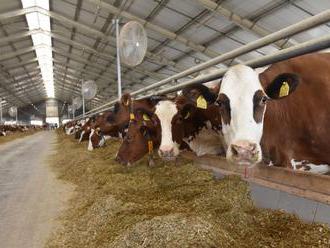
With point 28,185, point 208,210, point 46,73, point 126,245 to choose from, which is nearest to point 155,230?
point 126,245

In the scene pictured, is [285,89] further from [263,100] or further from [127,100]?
[127,100]

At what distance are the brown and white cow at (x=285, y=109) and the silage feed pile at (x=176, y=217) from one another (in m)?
0.51

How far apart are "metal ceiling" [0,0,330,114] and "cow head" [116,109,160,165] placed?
6.37 metres

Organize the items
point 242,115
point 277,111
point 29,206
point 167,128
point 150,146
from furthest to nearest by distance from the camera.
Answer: point 150,146, point 167,128, point 29,206, point 277,111, point 242,115

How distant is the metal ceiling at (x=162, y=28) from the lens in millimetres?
12125

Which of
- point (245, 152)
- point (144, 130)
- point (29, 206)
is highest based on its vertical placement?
point (144, 130)

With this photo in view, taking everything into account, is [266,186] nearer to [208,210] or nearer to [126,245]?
[208,210]

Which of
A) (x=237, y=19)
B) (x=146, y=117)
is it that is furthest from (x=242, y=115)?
(x=237, y=19)

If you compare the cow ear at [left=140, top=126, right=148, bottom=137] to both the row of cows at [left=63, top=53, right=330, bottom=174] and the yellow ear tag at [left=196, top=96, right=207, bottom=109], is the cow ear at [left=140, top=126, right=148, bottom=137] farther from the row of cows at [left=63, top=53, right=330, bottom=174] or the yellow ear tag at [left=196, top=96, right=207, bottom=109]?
the yellow ear tag at [left=196, top=96, right=207, bottom=109]

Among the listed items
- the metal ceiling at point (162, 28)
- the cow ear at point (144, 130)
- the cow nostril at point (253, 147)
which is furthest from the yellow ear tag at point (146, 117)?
the metal ceiling at point (162, 28)

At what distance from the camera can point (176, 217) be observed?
113 inches

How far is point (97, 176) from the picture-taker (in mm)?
5840

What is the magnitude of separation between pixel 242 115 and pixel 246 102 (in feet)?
0.37

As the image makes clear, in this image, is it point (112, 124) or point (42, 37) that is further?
point (42, 37)
